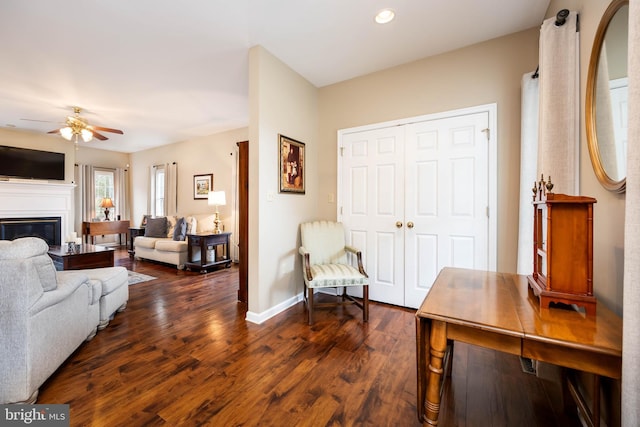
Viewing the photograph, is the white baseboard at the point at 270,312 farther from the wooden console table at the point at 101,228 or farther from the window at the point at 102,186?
the window at the point at 102,186

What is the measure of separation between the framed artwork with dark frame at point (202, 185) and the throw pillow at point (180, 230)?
35.4 inches

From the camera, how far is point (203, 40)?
2457 mm

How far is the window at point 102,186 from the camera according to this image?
677 cm

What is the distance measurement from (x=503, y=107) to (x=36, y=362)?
3.81m

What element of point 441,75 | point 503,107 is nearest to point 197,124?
point 441,75

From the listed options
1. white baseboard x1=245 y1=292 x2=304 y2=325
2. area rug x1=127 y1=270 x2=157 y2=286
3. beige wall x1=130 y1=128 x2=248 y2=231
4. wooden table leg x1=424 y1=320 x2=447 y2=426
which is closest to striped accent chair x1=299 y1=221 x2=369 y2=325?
white baseboard x1=245 y1=292 x2=304 y2=325

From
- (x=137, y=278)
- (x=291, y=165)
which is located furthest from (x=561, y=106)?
(x=137, y=278)

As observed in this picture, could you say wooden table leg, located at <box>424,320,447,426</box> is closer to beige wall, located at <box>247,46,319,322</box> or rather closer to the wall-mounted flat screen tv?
beige wall, located at <box>247,46,319,322</box>

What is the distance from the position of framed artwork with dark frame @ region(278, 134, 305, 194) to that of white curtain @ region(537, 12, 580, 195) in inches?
83.8

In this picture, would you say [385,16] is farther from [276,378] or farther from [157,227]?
[157,227]

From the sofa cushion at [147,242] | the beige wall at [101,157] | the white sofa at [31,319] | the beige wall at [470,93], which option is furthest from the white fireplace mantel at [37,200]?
the beige wall at [470,93]

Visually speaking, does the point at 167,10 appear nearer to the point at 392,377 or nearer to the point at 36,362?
the point at 36,362

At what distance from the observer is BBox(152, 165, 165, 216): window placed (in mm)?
6684

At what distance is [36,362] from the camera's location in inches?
56.6
